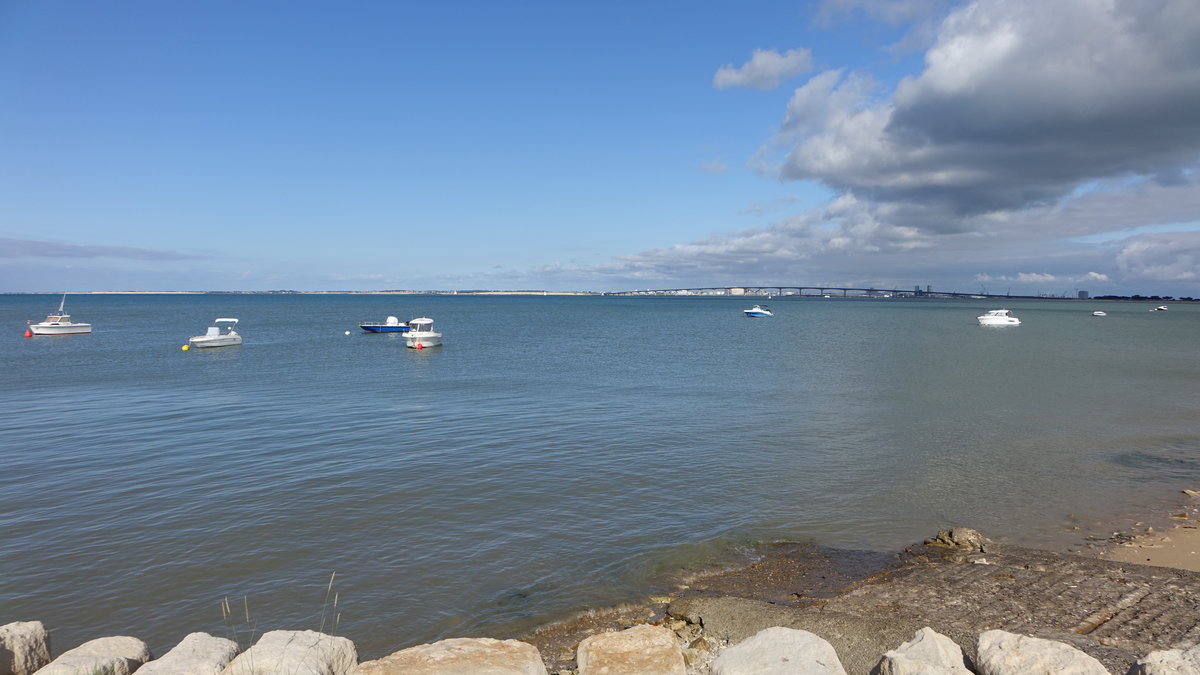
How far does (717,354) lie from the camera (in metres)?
61.2

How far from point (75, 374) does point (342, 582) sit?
149 ft

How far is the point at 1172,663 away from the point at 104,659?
12.2 meters

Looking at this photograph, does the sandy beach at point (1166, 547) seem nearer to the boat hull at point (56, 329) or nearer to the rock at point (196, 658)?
the rock at point (196, 658)

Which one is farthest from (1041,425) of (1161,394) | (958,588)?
(958,588)

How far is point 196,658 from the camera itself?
7953 millimetres

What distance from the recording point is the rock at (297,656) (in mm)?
7309

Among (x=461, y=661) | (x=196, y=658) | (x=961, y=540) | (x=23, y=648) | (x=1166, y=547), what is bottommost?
(x=1166, y=547)

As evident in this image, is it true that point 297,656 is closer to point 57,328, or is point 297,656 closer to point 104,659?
point 104,659

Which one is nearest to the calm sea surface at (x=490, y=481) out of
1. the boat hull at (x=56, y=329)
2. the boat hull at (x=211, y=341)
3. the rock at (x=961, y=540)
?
the rock at (x=961, y=540)

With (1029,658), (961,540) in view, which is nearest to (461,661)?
(1029,658)

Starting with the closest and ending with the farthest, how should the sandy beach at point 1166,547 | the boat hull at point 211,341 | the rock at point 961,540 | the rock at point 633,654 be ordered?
the rock at point 633,654 → the sandy beach at point 1166,547 → the rock at point 961,540 → the boat hull at point 211,341

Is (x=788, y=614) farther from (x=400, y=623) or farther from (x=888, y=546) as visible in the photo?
(x=400, y=623)

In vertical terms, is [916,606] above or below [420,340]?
below

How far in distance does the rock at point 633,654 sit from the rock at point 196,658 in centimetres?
442
